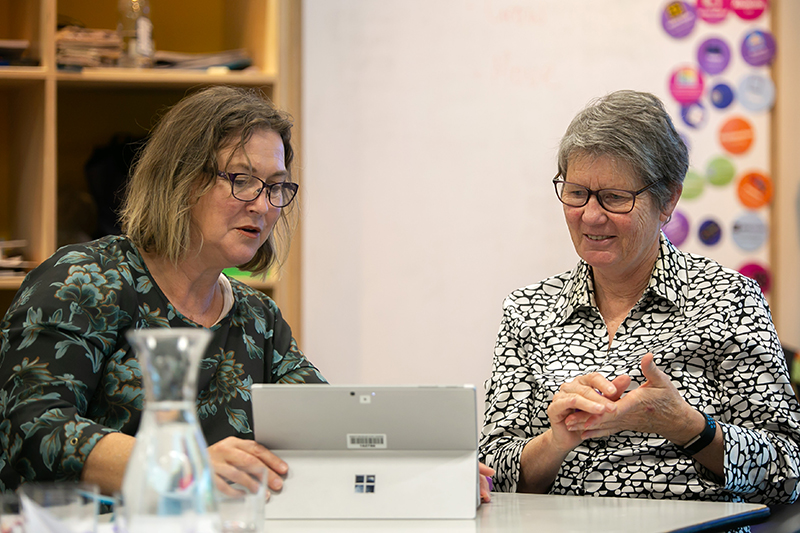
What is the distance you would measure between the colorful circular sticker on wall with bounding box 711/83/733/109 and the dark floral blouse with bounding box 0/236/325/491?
1.96 meters

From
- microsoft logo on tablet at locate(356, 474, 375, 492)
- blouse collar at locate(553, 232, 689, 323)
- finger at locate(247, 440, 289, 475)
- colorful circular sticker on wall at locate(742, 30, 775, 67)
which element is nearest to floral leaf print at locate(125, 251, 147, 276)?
finger at locate(247, 440, 289, 475)

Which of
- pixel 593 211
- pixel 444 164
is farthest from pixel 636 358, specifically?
pixel 444 164

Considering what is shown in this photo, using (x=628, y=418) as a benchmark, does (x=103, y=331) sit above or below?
above

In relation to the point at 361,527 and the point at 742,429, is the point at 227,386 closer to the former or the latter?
the point at 361,527

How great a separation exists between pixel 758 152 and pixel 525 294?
1516 millimetres

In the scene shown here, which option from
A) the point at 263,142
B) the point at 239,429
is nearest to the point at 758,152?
the point at 263,142

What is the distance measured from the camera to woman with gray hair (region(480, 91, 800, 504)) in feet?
5.51

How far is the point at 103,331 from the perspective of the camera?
1582 mm

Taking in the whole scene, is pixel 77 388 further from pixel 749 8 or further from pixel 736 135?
pixel 749 8

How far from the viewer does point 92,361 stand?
A: 1.55 meters

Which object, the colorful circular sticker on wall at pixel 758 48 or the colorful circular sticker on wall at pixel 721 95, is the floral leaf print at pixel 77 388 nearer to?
the colorful circular sticker on wall at pixel 721 95

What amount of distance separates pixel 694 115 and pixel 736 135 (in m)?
0.17

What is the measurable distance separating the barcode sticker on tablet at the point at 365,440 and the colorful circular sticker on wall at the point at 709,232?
Result: 214 centimetres

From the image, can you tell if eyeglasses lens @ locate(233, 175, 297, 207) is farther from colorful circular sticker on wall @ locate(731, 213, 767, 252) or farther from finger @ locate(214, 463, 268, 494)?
colorful circular sticker on wall @ locate(731, 213, 767, 252)
